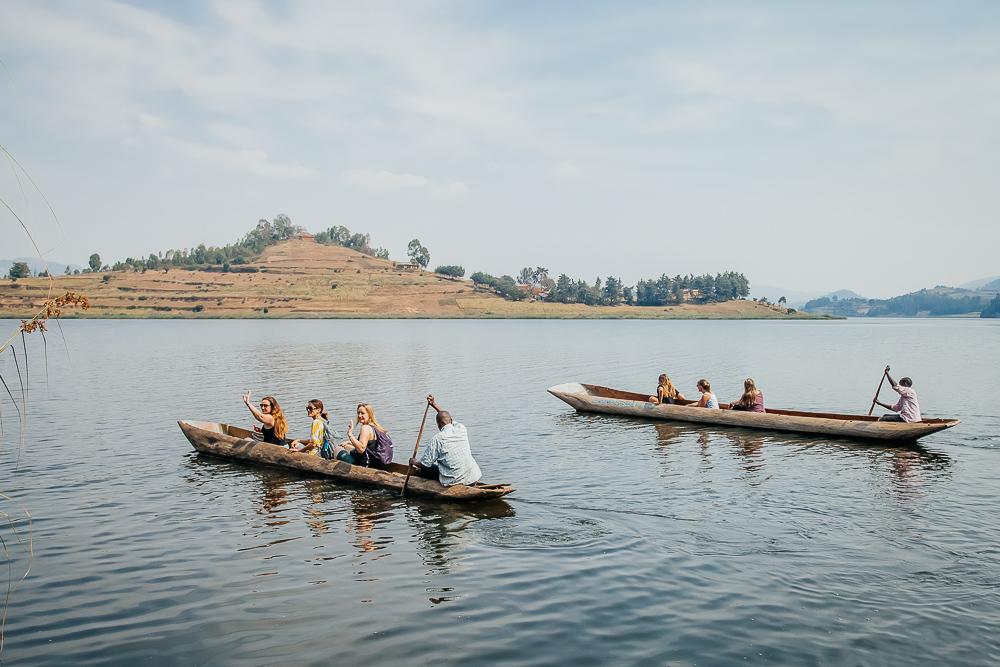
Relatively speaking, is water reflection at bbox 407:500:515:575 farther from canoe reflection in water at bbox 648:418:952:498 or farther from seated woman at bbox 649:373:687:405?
seated woman at bbox 649:373:687:405

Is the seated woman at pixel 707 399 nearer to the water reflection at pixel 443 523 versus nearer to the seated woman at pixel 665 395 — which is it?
the seated woman at pixel 665 395

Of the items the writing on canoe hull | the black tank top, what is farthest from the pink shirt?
the black tank top

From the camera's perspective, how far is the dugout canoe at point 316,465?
1573 centimetres

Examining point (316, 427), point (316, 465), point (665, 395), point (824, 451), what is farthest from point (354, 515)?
point (665, 395)

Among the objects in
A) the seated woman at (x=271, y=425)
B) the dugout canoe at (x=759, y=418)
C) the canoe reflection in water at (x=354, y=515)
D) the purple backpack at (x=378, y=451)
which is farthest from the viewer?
the dugout canoe at (x=759, y=418)

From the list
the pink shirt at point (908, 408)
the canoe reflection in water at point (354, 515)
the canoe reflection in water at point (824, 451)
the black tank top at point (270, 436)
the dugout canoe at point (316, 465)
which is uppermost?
the pink shirt at point (908, 408)

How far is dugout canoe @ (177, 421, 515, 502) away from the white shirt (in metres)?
0.23

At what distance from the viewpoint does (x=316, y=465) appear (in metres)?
18.4

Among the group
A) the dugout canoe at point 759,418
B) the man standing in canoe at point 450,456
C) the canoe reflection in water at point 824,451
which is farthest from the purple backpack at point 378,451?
the dugout canoe at point 759,418

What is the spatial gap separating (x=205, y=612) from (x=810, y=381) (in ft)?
141

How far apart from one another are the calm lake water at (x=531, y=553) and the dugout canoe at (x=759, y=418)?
77cm

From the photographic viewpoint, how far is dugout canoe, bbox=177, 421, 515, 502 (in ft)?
51.6

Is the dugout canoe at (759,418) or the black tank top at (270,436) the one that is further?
the dugout canoe at (759,418)

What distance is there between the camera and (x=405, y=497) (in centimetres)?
1658
